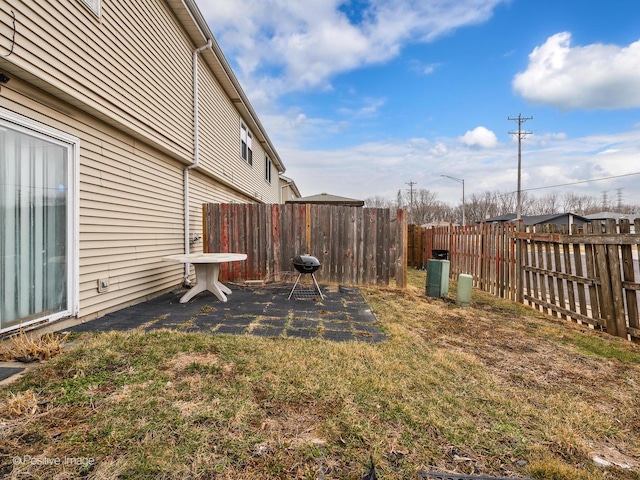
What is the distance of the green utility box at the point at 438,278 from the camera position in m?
5.86

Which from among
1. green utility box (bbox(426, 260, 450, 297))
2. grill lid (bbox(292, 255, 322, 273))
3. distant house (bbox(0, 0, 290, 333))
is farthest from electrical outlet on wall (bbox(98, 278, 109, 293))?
green utility box (bbox(426, 260, 450, 297))

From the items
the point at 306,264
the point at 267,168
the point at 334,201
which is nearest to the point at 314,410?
the point at 306,264

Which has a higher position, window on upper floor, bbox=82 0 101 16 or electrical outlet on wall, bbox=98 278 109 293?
window on upper floor, bbox=82 0 101 16

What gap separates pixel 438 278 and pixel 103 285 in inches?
227

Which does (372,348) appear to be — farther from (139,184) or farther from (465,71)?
(465,71)

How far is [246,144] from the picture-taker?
10.6 metres

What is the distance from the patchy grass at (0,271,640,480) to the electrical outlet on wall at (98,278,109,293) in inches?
36.3

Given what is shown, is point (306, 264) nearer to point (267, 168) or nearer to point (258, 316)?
point (258, 316)

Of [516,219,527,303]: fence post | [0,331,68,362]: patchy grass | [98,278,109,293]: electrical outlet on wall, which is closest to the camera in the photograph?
[0,331,68,362]: patchy grass

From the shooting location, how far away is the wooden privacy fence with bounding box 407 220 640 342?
3727 millimetres

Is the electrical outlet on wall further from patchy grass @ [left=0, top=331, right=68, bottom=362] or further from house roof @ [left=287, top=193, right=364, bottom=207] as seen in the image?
house roof @ [left=287, top=193, right=364, bottom=207]

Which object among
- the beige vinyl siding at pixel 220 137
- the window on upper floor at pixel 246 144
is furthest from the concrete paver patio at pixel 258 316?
the window on upper floor at pixel 246 144

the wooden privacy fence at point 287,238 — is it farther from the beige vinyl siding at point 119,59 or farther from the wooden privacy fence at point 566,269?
the wooden privacy fence at point 566,269

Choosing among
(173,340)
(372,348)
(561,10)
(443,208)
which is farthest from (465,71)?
(443,208)
